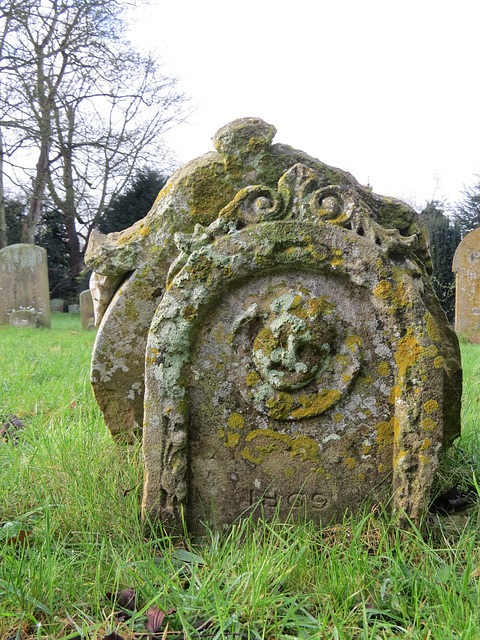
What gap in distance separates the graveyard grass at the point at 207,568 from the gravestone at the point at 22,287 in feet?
25.6

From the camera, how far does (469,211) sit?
48.6 feet

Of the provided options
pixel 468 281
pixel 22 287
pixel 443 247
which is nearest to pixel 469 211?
pixel 443 247

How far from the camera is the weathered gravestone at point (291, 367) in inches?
79.1

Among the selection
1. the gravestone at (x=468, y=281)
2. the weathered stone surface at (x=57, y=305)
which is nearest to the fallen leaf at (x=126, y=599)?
the gravestone at (x=468, y=281)

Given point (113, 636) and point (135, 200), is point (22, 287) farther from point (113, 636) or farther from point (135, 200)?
point (113, 636)

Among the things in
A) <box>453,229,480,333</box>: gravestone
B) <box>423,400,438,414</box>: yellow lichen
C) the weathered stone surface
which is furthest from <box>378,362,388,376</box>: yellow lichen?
the weathered stone surface

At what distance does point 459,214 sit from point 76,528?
1541 centimetres

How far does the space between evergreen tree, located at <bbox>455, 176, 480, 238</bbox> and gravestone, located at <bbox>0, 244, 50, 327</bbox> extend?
11183mm

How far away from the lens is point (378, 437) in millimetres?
2055

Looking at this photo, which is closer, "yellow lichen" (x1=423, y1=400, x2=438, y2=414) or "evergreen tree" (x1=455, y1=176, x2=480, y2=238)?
"yellow lichen" (x1=423, y1=400, x2=438, y2=414)

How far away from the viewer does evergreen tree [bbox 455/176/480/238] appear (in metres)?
14.3

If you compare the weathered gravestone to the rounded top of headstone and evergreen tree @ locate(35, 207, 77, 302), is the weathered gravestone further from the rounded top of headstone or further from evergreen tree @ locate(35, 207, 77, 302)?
evergreen tree @ locate(35, 207, 77, 302)

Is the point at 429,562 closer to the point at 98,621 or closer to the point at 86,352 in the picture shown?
the point at 98,621

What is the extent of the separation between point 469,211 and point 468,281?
7771 millimetres
